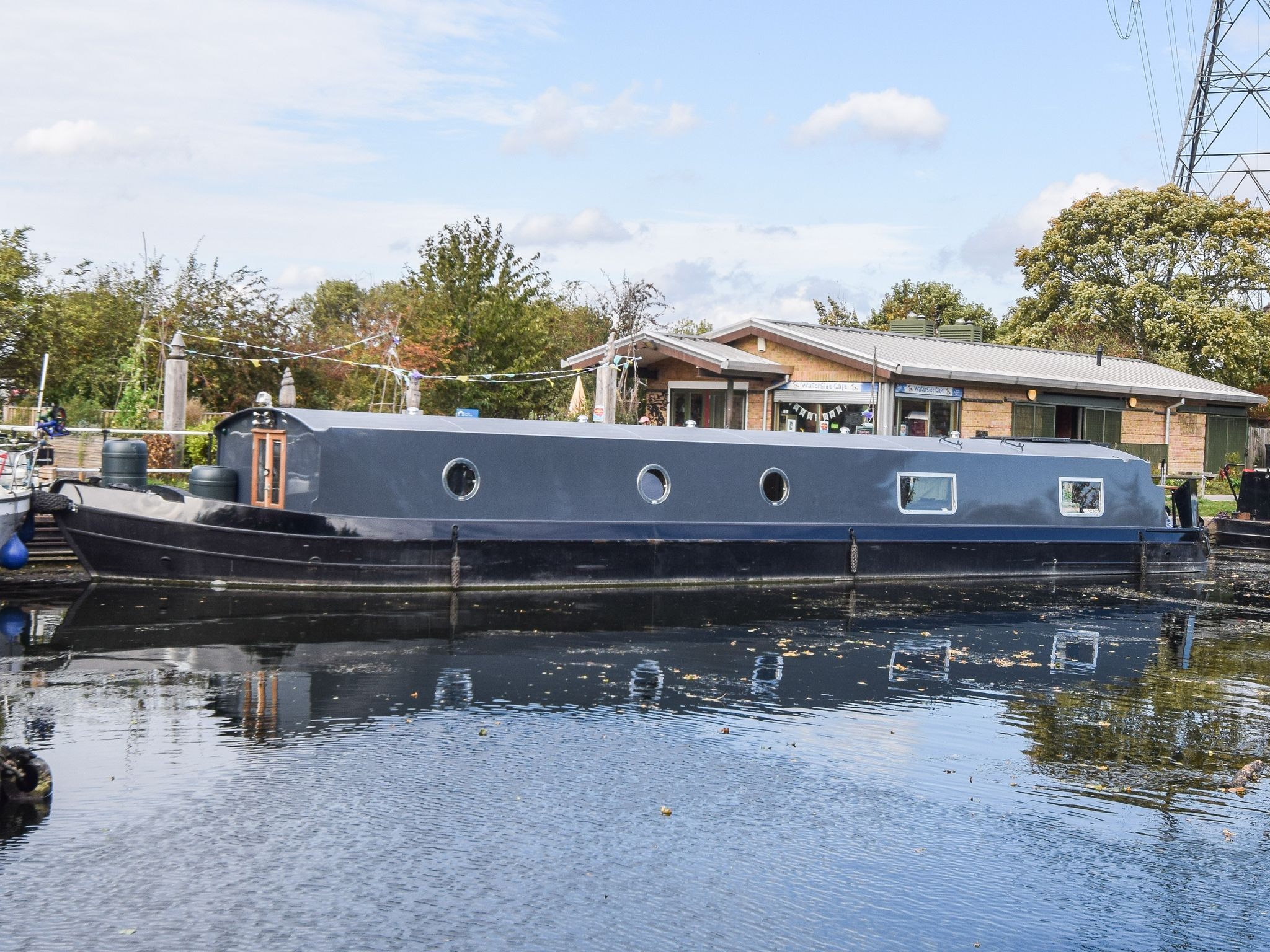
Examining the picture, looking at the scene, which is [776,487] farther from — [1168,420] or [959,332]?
[1168,420]

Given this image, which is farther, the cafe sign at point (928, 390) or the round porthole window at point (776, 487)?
the cafe sign at point (928, 390)

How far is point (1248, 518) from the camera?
27047 millimetres

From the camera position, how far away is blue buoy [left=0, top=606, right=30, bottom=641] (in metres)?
12.9

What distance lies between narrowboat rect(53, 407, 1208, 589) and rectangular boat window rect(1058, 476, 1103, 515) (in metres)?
0.03

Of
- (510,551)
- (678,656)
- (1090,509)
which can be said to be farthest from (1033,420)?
(678,656)

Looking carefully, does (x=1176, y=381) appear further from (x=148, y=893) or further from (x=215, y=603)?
(x=148, y=893)

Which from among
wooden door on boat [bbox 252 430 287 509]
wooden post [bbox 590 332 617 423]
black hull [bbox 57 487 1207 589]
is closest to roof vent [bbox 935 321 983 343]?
wooden post [bbox 590 332 617 423]

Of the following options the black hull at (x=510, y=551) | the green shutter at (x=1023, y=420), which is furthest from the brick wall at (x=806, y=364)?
the black hull at (x=510, y=551)

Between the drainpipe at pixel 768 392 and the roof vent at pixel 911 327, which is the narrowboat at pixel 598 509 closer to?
the drainpipe at pixel 768 392

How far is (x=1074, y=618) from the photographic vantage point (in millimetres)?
16969

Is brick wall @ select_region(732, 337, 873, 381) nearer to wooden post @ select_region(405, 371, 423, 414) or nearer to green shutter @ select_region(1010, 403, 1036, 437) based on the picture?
green shutter @ select_region(1010, 403, 1036, 437)

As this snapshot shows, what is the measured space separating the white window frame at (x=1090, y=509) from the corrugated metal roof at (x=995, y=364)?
635 cm

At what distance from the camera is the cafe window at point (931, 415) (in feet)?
93.9

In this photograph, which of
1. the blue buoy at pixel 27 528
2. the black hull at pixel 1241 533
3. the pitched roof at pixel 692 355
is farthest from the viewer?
the pitched roof at pixel 692 355
